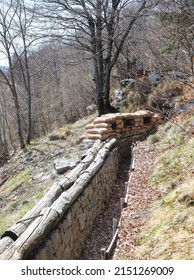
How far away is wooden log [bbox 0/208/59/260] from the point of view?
9.44 feet

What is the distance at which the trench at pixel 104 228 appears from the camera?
462 centimetres

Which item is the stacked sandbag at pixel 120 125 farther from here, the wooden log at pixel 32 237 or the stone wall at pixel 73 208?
the wooden log at pixel 32 237

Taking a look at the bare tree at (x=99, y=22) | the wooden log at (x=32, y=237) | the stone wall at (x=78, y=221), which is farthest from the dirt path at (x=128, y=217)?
the bare tree at (x=99, y=22)

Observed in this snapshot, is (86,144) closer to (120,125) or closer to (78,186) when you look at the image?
(120,125)

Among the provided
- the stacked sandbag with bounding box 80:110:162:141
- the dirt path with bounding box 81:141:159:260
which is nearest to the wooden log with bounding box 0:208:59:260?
the dirt path with bounding box 81:141:159:260

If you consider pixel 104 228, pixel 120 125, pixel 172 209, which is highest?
pixel 120 125

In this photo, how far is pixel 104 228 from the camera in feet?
17.5

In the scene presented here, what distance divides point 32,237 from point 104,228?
7.98 feet

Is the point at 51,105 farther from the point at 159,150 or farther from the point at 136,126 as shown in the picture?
the point at 159,150

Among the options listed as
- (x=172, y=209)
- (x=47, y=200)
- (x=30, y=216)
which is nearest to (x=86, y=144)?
(x=47, y=200)

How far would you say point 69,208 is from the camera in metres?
4.45

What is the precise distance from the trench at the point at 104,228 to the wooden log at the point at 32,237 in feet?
3.95

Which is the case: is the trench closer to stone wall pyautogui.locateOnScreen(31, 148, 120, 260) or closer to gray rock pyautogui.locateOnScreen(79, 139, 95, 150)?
stone wall pyautogui.locateOnScreen(31, 148, 120, 260)

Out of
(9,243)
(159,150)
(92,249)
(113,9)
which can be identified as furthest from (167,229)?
(113,9)
